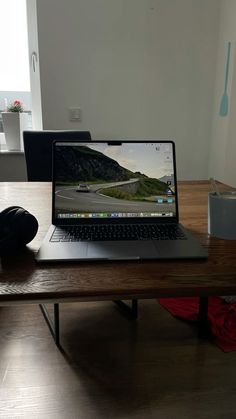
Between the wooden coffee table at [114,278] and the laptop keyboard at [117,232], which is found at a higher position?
the laptop keyboard at [117,232]

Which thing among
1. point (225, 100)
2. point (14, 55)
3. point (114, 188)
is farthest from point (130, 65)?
point (114, 188)

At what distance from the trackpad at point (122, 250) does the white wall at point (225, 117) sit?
80.9 inches

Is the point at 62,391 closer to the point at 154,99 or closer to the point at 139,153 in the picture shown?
the point at 139,153

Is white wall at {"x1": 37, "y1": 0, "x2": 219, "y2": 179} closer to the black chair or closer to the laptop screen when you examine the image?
the black chair

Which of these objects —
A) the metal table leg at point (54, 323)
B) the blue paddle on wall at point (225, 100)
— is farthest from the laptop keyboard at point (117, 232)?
the blue paddle on wall at point (225, 100)

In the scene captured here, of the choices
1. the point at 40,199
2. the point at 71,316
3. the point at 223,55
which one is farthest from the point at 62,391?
the point at 223,55

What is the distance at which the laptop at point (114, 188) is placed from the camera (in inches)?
34.9

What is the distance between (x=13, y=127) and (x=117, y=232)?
2.23 metres

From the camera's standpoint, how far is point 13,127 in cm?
275

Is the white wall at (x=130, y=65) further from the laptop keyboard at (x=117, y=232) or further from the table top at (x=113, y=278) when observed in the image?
the table top at (x=113, y=278)

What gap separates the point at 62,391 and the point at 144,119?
7.23ft

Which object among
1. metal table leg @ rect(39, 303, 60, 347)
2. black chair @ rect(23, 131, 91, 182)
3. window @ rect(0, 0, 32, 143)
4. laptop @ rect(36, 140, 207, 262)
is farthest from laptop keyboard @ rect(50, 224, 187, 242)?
window @ rect(0, 0, 32, 143)

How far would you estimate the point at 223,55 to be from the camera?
2.66m

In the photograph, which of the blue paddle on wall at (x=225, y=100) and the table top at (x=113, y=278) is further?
the blue paddle on wall at (x=225, y=100)
